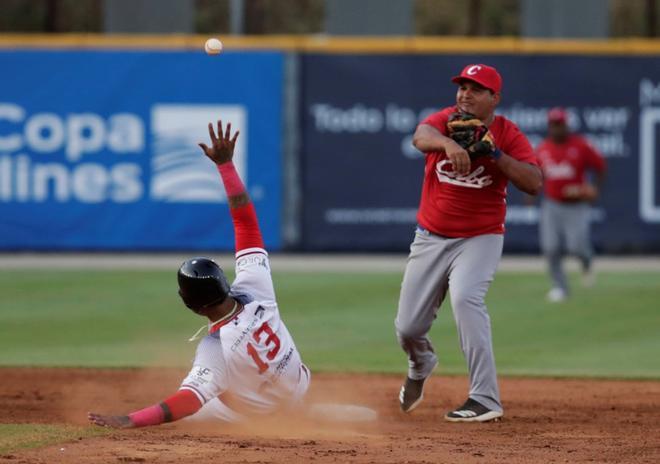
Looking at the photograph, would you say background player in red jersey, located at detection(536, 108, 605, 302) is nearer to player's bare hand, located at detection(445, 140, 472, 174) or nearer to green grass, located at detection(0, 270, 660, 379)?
green grass, located at detection(0, 270, 660, 379)

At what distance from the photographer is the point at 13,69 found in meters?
18.4

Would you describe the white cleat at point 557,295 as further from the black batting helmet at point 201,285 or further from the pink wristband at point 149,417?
the pink wristband at point 149,417

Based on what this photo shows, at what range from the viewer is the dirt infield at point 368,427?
19.6 feet

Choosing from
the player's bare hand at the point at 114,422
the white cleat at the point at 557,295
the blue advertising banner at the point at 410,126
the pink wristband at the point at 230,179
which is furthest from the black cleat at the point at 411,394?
the blue advertising banner at the point at 410,126

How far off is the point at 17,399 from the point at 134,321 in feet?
13.7

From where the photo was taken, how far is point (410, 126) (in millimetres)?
18516

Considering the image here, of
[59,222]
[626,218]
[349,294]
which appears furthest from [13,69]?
[626,218]

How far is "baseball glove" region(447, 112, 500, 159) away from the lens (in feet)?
23.1

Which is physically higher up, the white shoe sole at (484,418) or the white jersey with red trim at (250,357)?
the white jersey with red trim at (250,357)

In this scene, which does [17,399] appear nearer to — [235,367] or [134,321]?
[235,367]

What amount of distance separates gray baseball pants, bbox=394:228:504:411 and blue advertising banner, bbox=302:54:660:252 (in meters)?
10.9

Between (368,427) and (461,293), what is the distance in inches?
36.2

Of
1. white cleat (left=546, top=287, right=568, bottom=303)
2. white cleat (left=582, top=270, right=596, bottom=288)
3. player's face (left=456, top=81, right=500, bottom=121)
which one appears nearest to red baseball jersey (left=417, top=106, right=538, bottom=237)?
player's face (left=456, top=81, right=500, bottom=121)

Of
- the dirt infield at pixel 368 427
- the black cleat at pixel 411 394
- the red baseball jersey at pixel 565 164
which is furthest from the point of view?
the red baseball jersey at pixel 565 164
